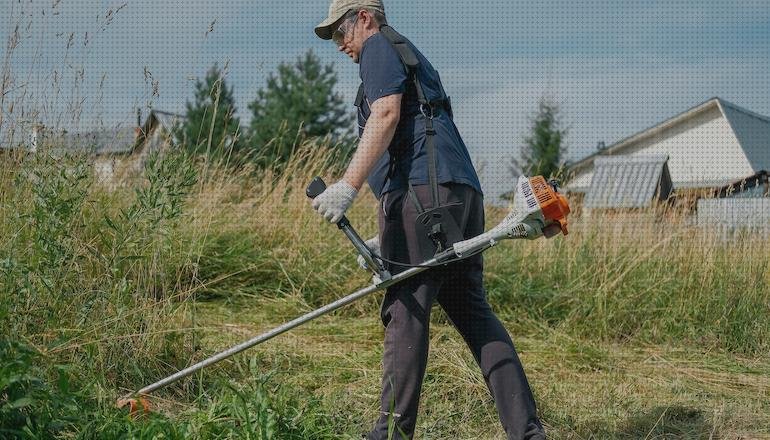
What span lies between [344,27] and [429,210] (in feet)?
2.39

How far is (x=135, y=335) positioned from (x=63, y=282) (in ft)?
1.16

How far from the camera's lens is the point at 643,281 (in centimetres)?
603

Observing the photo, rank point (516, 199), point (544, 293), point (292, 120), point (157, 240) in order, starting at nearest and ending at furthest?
point (516, 199) → point (157, 240) → point (544, 293) → point (292, 120)

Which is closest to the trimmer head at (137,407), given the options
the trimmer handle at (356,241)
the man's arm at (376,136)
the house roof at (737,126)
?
the trimmer handle at (356,241)

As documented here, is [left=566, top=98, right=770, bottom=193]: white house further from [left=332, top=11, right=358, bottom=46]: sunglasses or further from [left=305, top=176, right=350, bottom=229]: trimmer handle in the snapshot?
[left=305, top=176, right=350, bottom=229]: trimmer handle

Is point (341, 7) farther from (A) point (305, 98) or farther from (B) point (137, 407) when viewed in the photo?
(A) point (305, 98)

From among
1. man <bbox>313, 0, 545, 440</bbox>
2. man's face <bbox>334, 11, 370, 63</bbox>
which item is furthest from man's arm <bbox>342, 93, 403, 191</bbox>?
man's face <bbox>334, 11, 370, 63</bbox>

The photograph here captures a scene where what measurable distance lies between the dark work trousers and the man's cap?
0.65 m

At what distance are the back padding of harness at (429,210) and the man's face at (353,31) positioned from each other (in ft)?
0.40

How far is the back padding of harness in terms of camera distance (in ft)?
9.98

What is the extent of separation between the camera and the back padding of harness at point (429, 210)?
304cm

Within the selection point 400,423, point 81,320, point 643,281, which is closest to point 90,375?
point 81,320

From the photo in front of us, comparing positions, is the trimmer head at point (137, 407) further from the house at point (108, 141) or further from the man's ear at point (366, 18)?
the man's ear at point (366, 18)

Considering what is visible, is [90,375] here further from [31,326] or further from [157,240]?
[157,240]
